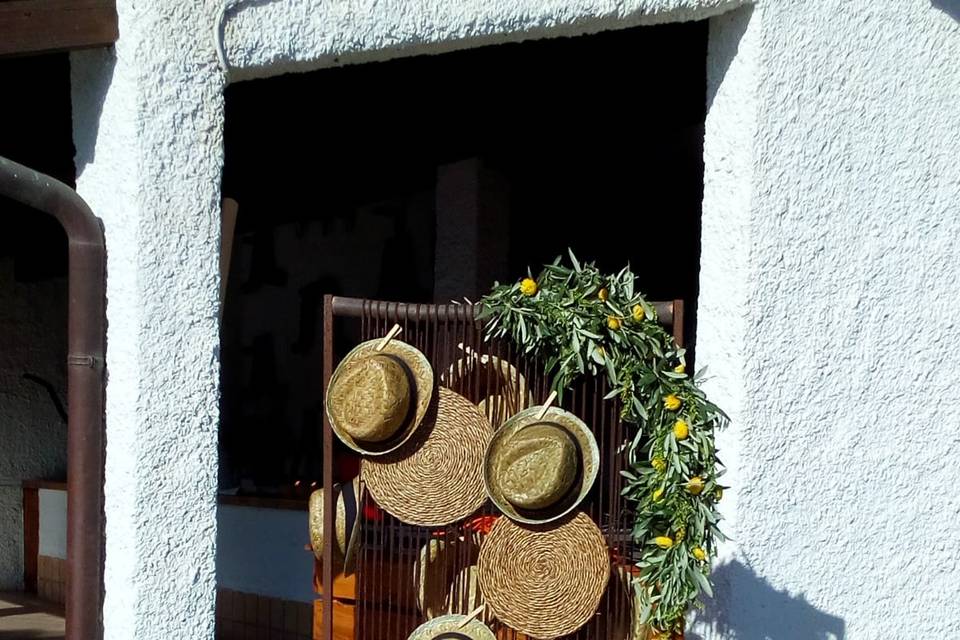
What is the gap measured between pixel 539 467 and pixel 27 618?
4.72 meters

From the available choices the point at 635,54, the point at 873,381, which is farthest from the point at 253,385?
the point at 873,381

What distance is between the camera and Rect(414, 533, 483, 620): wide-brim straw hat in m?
3.98

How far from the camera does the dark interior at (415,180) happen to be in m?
5.63

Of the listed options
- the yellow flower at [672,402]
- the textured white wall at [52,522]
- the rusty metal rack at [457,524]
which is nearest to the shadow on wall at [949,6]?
the rusty metal rack at [457,524]

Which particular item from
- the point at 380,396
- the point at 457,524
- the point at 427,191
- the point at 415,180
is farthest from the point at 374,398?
the point at 427,191

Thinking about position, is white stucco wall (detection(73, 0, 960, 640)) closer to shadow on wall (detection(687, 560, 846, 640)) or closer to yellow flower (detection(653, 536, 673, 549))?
shadow on wall (detection(687, 560, 846, 640))

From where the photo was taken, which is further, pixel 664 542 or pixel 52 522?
pixel 52 522

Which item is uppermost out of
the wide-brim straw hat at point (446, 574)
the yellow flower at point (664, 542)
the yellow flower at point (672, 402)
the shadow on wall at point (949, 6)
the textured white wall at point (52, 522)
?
the shadow on wall at point (949, 6)

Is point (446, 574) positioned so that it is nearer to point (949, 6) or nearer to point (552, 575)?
point (552, 575)

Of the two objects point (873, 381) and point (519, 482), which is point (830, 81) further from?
point (519, 482)

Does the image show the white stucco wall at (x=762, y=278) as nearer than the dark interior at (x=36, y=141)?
Yes

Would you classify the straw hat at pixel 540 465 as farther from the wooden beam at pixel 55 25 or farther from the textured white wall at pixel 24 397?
the textured white wall at pixel 24 397

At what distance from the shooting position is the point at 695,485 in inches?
144

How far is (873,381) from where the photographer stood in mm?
4426
